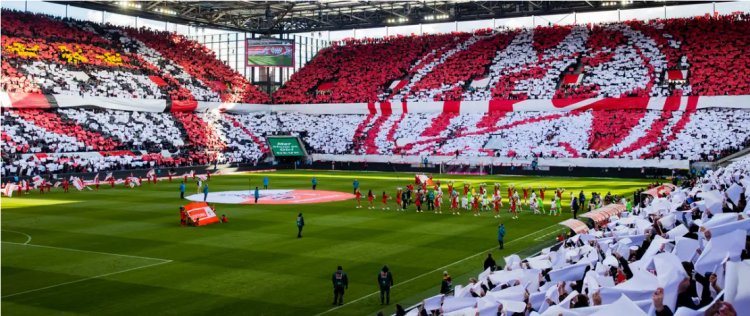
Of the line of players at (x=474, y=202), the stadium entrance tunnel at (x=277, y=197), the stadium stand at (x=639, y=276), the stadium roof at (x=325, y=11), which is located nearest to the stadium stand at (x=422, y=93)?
the stadium roof at (x=325, y=11)

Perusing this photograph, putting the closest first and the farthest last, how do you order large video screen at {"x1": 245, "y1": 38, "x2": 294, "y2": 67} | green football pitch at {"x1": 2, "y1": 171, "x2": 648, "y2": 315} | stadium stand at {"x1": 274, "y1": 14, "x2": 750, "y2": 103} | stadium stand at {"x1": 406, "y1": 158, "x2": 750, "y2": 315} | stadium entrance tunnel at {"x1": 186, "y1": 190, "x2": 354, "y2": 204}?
stadium stand at {"x1": 406, "y1": 158, "x2": 750, "y2": 315}, green football pitch at {"x1": 2, "y1": 171, "x2": 648, "y2": 315}, stadium entrance tunnel at {"x1": 186, "y1": 190, "x2": 354, "y2": 204}, stadium stand at {"x1": 274, "y1": 14, "x2": 750, "y2": 103}, large video screen at {"x1": 245, "y1": 38, "x2": 294, "y2": 67}

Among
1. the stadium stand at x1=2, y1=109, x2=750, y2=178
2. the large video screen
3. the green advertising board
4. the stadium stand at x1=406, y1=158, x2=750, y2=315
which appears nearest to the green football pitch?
the stadium stand at x1=406, y1=158, x2=750, y2=315

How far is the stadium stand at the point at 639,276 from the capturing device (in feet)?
23.6

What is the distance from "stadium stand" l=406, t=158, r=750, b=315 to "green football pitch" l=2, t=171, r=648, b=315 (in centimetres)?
640

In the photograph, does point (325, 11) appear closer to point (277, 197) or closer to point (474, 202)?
point (277, 197)

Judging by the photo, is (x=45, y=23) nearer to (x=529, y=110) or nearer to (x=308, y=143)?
(x=308, y=143)

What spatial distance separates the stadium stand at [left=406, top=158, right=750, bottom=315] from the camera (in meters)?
7.19

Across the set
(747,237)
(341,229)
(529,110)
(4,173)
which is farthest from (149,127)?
(747,237)

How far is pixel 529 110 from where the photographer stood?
69.6 metres

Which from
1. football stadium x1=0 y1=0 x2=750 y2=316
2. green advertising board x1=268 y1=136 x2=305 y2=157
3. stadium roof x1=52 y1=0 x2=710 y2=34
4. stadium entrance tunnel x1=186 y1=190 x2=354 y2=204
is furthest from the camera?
stadium roof x1=52 y1=0 x2=710 y2=34

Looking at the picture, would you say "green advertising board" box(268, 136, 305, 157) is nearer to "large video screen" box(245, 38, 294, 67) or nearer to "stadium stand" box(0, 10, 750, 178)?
"stadium stand" box(0, 10, 750, 178)

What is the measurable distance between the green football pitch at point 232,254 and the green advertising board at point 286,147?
34.2 metres

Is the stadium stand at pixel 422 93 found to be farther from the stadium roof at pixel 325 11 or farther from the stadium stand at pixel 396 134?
the stadium roof at pixel 325 11

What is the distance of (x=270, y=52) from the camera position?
77.9 metres
